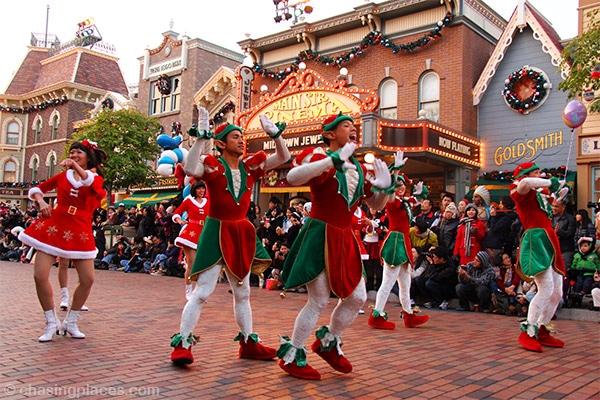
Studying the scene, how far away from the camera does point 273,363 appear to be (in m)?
4.69

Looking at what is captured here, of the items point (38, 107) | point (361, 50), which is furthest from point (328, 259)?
point (38, 107)

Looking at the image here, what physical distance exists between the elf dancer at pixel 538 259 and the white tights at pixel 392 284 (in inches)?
62.4

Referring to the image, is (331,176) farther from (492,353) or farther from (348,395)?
(492,353)

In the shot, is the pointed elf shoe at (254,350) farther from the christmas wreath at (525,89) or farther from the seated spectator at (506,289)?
the christmas wreath at (525,89)

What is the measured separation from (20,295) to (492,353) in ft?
25.5

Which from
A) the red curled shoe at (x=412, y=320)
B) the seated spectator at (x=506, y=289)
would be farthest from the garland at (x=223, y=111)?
the red curled shoe at (x=412, y=320)

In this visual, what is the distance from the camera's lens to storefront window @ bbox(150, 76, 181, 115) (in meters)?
27.8

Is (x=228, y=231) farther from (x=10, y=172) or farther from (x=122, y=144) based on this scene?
(x=10, y=172)

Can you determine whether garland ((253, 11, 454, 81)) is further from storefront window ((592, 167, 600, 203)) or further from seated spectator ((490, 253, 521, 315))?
seated spectator ((490, 253, 521, 315))

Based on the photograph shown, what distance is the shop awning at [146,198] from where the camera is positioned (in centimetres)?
2638

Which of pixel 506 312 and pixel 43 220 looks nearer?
pixel 43 220

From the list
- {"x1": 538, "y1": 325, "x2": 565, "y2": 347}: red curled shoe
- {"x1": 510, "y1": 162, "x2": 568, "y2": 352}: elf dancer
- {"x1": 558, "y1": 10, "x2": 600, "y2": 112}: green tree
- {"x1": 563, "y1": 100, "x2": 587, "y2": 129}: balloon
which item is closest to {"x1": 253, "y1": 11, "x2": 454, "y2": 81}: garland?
{"x1": 558, "y1": 10, "x2": 600, "y2": 112}: green tree

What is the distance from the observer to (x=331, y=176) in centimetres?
420

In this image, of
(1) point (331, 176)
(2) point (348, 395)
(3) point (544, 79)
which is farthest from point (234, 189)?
(3) point (544, 79)
